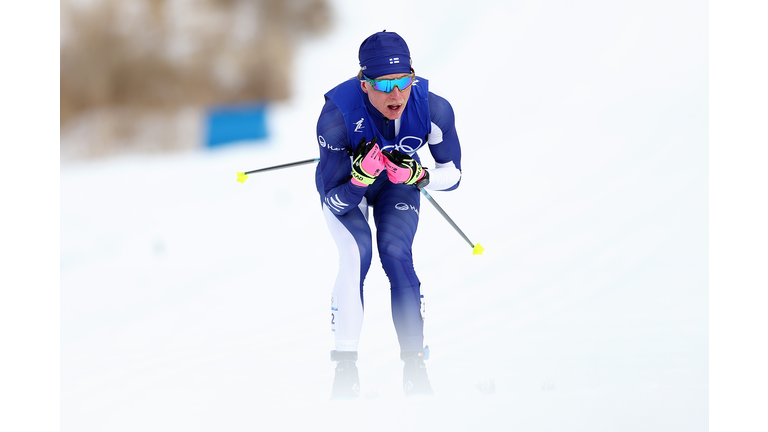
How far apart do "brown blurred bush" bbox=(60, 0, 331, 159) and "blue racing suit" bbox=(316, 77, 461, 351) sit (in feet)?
20.7

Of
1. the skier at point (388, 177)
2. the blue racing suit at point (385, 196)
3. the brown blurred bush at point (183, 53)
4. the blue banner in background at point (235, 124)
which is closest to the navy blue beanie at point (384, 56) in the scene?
the skier at point (388, 177)

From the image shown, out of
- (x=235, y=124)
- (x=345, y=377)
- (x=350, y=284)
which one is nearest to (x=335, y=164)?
(x=350, y=284)

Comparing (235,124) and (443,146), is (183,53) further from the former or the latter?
(443,146)

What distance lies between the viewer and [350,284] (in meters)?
3.96

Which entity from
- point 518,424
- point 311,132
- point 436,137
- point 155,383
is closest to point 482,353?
point 518,424

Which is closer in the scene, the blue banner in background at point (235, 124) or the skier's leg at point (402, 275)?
the skier's leg at point (402, 275)

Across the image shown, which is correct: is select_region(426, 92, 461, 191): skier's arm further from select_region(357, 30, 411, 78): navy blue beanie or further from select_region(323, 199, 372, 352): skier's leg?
select_region(323, 199, 372, 352): skier's leg

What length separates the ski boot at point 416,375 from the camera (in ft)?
12.8

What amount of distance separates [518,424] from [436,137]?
1.57 m

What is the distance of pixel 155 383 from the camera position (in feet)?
15.6

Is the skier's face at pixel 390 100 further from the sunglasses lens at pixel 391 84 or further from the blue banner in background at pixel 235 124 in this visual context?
the blue banner in background at pixel 235 124

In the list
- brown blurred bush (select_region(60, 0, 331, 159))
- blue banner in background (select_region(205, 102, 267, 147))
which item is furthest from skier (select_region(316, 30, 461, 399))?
brown blurred bush (select_region(60, 0, 331, 159))

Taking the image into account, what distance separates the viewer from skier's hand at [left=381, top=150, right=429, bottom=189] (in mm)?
3739

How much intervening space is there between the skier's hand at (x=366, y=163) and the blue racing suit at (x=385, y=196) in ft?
0.36
